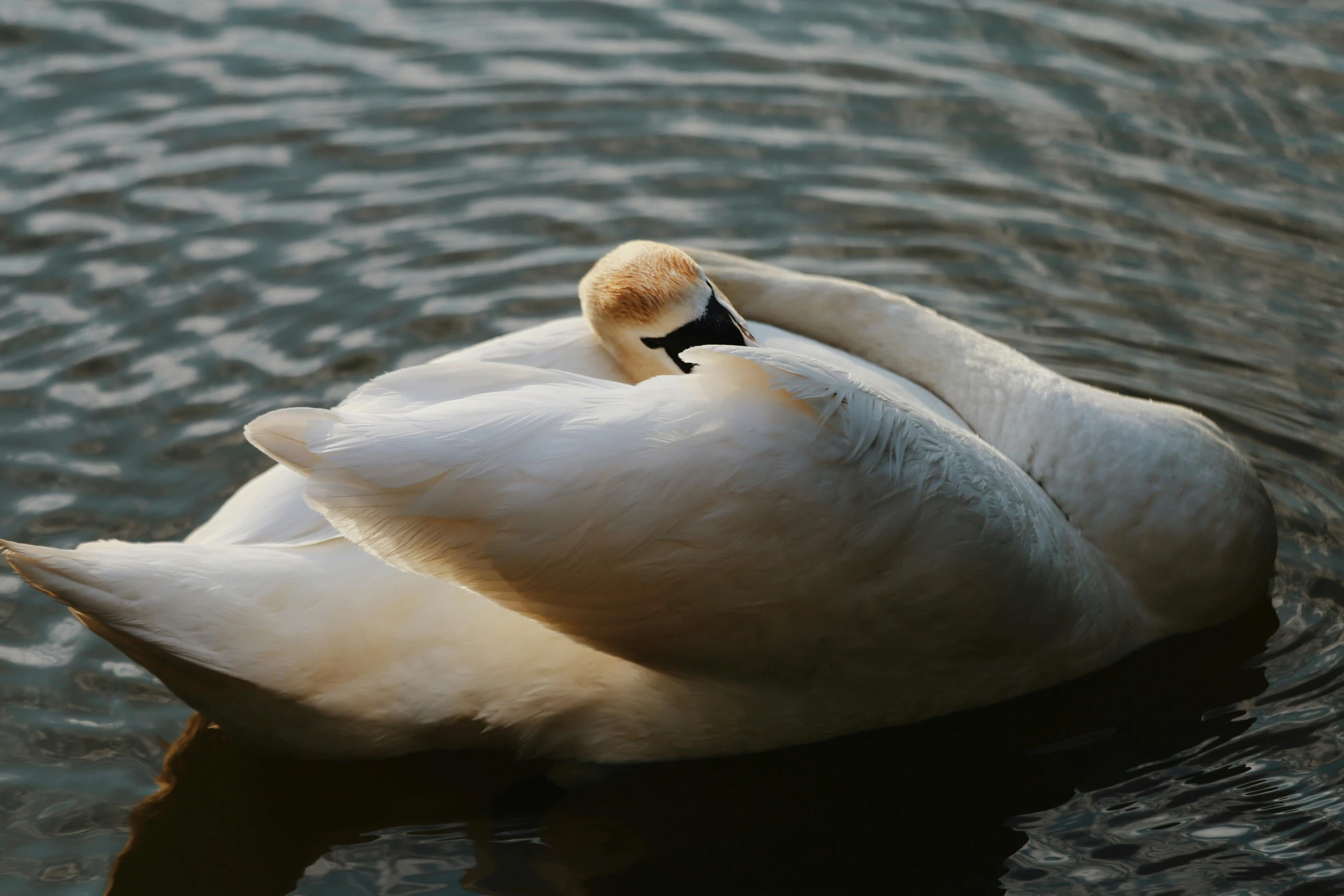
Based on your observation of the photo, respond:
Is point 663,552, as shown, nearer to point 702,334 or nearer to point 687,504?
point 687,504

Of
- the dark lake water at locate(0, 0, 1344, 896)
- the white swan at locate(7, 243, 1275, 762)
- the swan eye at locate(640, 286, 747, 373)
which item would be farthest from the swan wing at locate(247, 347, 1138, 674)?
the swan eye at locate(640, 286, 747, 373)

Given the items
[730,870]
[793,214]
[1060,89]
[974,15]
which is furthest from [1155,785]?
[974,15]

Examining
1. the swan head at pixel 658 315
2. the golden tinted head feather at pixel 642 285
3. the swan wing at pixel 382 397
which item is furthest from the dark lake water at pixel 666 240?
the golden tinted head feather at pixel 642 285

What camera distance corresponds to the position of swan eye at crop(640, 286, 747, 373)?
427 cm

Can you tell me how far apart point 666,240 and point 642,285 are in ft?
7.60

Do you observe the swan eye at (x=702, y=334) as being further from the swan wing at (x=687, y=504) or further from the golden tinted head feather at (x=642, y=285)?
the swan wing at (x=687, y=504)

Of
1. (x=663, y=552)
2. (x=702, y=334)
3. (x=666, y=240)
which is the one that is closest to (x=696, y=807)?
(x=663, y=552)

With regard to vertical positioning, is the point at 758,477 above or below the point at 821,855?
above

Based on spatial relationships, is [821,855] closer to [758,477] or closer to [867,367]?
[758,477]

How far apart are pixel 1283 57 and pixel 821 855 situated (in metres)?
5.24

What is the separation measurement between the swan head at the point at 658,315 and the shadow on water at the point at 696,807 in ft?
3.72

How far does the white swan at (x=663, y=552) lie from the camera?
312 centimetres

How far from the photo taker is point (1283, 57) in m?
7.34

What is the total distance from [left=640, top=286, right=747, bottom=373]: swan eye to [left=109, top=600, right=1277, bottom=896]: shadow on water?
114 centimetres
